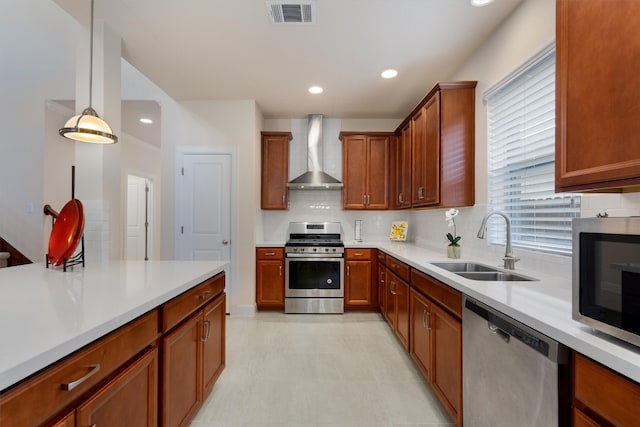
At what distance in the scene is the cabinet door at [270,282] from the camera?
3.64 metres

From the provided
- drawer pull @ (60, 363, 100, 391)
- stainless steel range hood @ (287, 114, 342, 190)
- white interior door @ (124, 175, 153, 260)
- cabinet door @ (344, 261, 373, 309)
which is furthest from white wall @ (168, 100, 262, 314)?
white interior door @ (124, 175, 153, 260)

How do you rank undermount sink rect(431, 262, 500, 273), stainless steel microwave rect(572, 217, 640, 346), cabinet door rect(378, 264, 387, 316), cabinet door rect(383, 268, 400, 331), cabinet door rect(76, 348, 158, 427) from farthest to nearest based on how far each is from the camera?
cabinet door rect(378, 264, 387, 316)
cabinet door rect(383, 268, 400, 331)
undermount sink rect(431, 262, 500, 273)
cabinet door rect(76, 348, 158, 427)
stainless steel microwave rect(572, 217, 640, 346)

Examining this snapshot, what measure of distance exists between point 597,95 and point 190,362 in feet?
7.11

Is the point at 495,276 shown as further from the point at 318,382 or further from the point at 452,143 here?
the point at 318,382

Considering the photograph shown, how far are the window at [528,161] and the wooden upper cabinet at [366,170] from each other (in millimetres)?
1756

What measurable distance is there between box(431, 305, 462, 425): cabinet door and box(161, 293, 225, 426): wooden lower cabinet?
145 centimetres

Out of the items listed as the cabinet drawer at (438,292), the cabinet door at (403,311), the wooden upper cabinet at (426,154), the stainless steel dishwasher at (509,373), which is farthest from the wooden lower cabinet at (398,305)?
the stainless steel dishwasher at (509,373)

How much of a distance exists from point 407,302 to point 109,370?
81.9 inches

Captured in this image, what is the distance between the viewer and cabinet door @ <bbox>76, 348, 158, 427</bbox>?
2.90ft

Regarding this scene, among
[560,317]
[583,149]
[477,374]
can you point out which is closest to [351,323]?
[477,374]

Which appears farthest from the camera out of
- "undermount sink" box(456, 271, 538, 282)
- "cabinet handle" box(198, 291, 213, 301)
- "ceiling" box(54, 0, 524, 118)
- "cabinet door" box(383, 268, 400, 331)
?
"cabinet door" box(383, 268, 400, 331)

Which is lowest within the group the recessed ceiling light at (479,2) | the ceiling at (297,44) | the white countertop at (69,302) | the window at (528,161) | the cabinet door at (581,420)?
the cabinet door at (581,420)

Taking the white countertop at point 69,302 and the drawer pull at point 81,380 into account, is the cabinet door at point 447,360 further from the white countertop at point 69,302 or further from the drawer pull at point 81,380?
the drawer pull at point 81,380

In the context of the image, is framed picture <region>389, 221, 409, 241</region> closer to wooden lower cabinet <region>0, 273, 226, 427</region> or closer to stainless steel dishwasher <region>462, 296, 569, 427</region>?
stainless steel dishwasher <region>462, 296, 569, 427</region>
